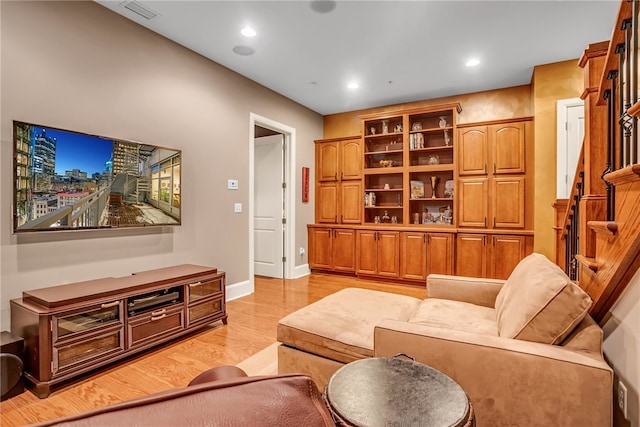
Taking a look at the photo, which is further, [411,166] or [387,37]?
[411,166]

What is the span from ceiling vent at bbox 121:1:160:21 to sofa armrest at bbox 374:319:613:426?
3345 mm

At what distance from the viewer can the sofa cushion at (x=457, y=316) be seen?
1.89 meters

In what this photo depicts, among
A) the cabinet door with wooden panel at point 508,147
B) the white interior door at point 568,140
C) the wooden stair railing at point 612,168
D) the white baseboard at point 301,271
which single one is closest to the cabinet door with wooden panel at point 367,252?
the white baseboard at point 301,271

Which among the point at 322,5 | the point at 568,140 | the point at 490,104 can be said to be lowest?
the point at 568,140

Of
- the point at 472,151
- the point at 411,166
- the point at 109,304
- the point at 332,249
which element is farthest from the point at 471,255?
the point at 109,304

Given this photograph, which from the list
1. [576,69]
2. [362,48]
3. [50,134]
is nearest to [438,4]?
[362,48]

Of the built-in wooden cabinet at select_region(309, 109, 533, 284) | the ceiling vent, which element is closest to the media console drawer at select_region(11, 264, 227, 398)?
the ceiling vent

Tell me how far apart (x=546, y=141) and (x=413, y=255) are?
222 cm

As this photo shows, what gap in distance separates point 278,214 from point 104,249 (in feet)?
9.44

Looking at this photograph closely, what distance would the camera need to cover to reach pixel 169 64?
133 inches

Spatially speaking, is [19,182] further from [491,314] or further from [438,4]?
[438,4]

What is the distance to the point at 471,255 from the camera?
4.57 metres

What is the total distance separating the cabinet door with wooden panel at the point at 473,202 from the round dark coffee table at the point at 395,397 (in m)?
4.02

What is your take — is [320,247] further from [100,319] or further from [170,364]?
[100,319]
